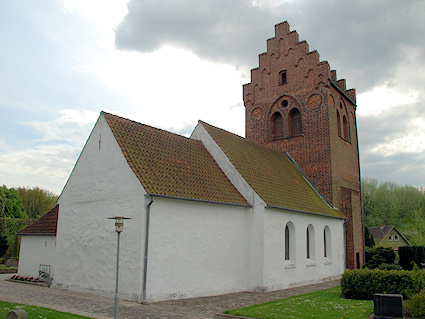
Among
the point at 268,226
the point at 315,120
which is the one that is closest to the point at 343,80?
the point at 315,120

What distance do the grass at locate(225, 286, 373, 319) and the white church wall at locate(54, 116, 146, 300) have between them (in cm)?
396

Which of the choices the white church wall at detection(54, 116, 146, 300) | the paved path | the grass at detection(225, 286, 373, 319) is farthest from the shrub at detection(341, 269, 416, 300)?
the white church wall at detection(54, 116, 146, 300)

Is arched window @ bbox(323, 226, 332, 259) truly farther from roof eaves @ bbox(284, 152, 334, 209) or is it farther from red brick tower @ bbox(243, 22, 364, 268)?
red brick tower @ bbox(243, 22, 364, 268)

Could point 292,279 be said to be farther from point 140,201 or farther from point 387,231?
point 387,231

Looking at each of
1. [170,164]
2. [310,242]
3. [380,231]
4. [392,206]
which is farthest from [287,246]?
[392,206]

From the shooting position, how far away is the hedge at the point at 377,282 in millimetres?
12294

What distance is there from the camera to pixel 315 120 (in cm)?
2359

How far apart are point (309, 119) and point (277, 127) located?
257 centimetres

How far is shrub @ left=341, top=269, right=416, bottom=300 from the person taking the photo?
12438mm

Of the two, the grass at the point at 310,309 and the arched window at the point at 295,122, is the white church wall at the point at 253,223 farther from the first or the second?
the arched window at the point at 295,122

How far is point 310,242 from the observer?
62.6 ft

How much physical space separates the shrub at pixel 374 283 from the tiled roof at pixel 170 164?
16.7 ft

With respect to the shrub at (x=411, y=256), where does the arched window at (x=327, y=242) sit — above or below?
above

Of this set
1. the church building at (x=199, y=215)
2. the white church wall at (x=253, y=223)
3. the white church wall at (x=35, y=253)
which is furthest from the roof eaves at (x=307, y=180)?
the white church wall at (x=35, y=253)
